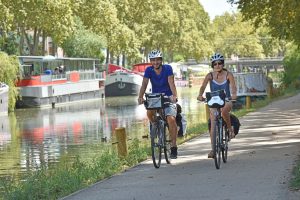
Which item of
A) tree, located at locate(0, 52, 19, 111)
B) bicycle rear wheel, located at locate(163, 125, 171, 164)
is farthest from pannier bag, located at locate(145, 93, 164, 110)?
tree, located at locate(0, 52, 19, 111)

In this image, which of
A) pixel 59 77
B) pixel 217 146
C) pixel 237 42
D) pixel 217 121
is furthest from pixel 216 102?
pixel 237 42

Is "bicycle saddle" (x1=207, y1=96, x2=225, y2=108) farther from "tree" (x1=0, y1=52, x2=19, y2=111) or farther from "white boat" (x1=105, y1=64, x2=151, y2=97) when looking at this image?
"white boat" (x1=105, y1=64, x2=151, y2=97)

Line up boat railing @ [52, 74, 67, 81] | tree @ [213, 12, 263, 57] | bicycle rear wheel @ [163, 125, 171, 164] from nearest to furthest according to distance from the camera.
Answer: bicycle rear wheel @ [163, 125, 171, 164] < boat railing @ [52, 74, 67, 81] < tree @ [213, 12, 263, 57]

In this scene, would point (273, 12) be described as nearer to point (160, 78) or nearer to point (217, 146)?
point (160, 78)

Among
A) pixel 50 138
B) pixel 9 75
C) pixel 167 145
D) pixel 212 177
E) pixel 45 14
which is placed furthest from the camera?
pixel 45 14

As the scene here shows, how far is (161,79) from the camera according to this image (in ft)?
44.1

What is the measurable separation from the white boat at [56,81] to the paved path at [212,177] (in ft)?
144

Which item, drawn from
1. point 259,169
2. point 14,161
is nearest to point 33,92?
point 14,161

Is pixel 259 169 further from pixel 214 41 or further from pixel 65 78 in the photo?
pixel 214 41

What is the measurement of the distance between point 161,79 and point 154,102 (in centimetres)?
48

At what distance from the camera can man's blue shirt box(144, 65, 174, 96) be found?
528 inches

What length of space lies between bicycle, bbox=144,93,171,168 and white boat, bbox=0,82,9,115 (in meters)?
36.3

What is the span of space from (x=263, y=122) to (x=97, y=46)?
52840 millimetres

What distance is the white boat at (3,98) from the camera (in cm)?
4906
